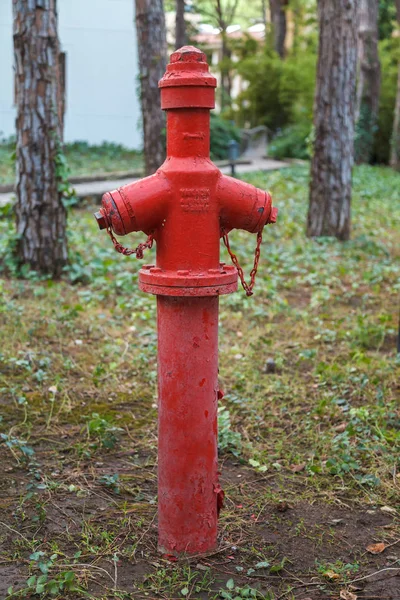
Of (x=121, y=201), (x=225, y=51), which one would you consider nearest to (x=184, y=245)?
(x=121, y=201)

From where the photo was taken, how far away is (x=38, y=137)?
658cm

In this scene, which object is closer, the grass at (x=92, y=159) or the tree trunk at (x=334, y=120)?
the tree trunk at (x=334, y=120)

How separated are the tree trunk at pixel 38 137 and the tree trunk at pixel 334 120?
407 cm

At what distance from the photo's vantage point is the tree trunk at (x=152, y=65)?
38.5ft

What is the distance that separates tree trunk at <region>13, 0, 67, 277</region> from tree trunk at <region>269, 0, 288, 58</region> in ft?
90.2

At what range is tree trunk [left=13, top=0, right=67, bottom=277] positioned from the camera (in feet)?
21.2

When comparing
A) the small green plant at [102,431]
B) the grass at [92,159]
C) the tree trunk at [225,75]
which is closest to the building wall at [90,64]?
the grass at [92,159]

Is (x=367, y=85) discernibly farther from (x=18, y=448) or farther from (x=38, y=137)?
(x=18, y=448)

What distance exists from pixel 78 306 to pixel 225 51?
32.4 meters

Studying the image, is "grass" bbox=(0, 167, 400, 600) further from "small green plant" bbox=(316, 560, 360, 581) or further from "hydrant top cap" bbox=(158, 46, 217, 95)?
"hydrant top cap" bbox=(158, 46, 217, 95)

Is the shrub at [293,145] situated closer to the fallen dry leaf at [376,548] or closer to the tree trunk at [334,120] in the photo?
the tree trunk at [334,120]

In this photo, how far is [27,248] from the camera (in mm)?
6781

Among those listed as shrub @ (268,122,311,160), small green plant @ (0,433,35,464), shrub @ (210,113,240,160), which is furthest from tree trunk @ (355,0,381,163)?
small green plant @ (0,433,35,464)

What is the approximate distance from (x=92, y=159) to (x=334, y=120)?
11.4 m
